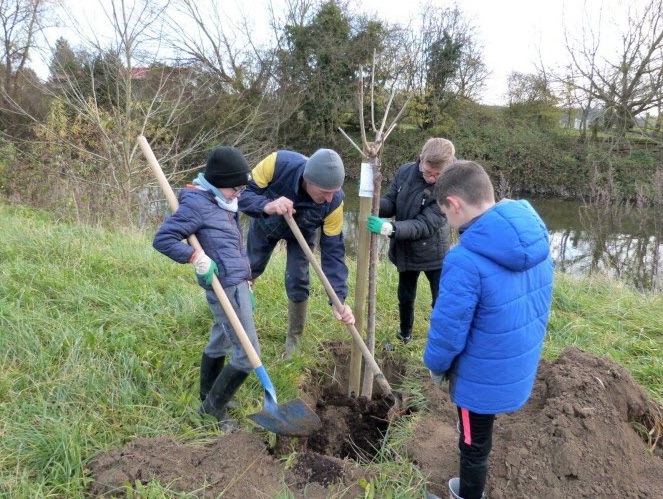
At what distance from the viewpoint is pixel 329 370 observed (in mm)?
3562

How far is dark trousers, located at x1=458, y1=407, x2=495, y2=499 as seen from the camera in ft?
6.60

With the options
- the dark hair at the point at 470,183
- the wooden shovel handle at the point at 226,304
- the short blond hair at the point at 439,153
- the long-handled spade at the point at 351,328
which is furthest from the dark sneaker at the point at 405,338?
the dark hair at the point at 470,183

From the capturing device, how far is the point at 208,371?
278cm

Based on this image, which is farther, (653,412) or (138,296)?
(138,296)

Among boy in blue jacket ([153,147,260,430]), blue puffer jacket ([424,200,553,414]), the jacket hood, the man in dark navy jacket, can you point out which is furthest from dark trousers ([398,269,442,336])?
the jacket hood

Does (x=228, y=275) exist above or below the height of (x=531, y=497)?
above

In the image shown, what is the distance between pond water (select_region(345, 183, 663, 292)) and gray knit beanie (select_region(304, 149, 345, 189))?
575 centimetres

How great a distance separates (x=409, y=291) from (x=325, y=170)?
4.65 feet

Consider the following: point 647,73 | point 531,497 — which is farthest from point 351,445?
point 647,73

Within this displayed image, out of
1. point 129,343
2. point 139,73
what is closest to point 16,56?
point 139,73

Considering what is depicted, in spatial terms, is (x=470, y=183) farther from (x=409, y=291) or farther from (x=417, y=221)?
(x=409, y=291)

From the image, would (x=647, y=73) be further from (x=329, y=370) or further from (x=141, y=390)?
(x=141, y=390)

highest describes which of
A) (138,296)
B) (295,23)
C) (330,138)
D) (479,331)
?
(295,23)

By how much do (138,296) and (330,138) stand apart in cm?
1627
